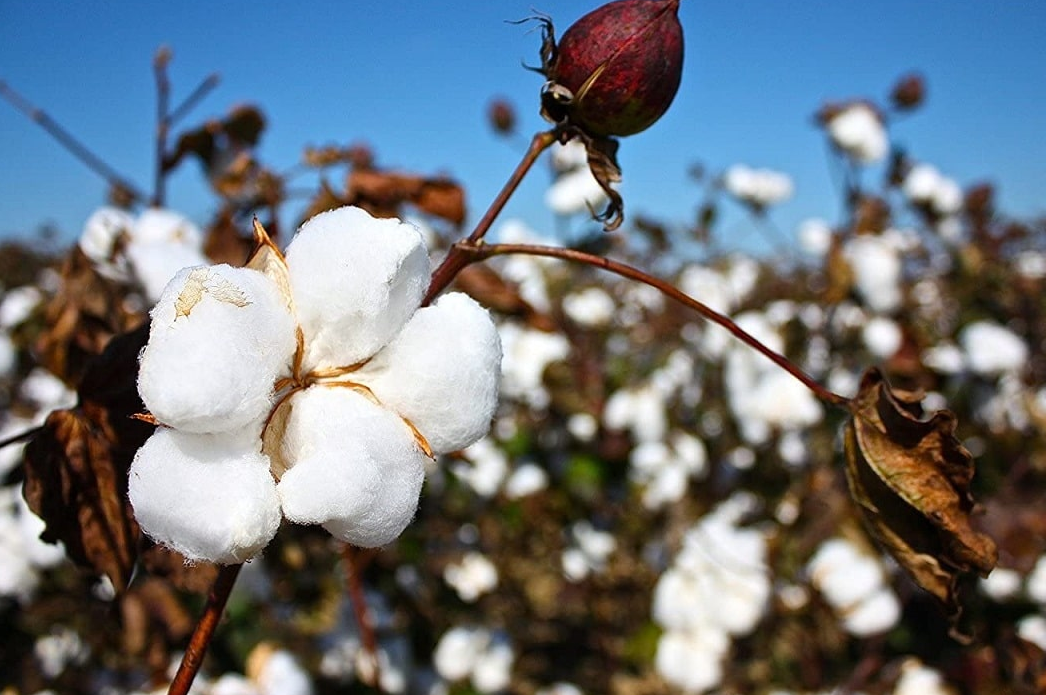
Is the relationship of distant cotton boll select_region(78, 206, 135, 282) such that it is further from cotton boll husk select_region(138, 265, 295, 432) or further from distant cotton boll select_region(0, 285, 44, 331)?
cotton boll husk select_region(138, 265, 295, 432)

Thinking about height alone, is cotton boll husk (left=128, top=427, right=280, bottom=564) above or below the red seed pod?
below

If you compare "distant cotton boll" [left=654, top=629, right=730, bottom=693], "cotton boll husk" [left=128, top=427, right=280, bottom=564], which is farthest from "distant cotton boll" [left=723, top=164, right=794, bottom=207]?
"cotton boll husk" [left=128, top=427, right=280, bottom=564]

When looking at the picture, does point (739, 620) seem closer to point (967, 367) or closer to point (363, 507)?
point (967, 367)

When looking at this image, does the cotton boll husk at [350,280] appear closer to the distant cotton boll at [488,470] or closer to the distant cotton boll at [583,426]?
the distant cotton boll at [488,470]

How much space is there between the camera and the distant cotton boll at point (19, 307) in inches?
63.0

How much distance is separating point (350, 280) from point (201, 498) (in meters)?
0.13

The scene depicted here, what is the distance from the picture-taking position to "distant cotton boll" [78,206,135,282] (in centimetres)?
105

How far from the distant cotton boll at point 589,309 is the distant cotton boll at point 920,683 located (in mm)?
1644

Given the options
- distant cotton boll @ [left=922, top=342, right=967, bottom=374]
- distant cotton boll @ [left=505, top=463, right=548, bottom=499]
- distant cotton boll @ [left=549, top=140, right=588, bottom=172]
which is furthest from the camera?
distant cotton boll @ [left=549, top=140, right=588, bottom=172]

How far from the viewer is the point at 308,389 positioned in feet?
1.58

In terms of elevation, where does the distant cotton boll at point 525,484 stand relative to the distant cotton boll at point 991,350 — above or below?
below

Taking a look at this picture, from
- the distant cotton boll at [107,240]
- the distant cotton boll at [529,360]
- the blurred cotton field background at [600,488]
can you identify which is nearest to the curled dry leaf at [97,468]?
the blurred cotton field background at [600,488]

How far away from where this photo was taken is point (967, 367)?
232cm

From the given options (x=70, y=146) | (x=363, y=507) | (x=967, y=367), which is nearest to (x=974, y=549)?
(x=363, y=507)
